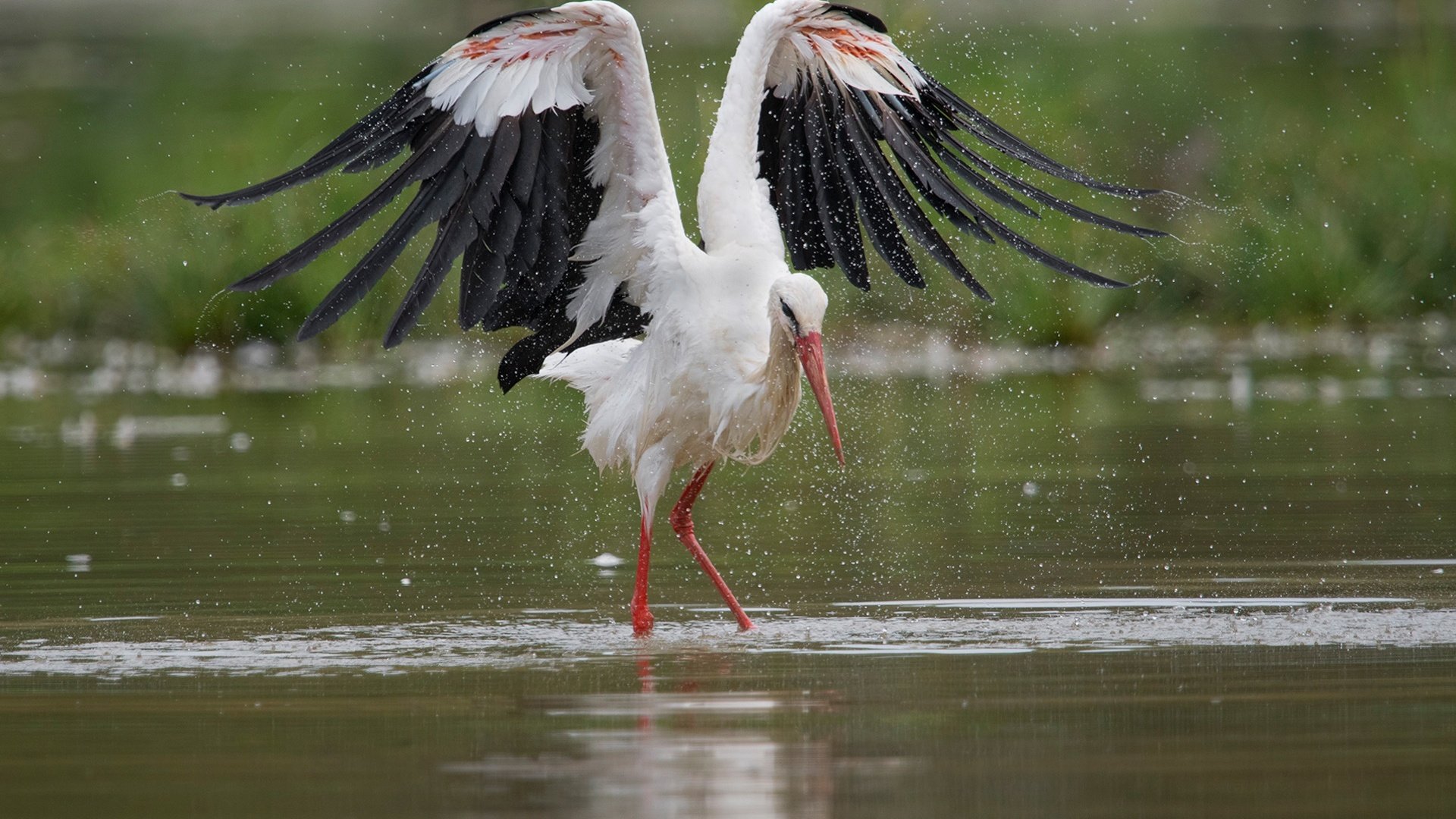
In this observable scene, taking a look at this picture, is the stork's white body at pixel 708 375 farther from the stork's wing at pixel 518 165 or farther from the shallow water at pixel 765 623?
the shallow water at pixel 765 623

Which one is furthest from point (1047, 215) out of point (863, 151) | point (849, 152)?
point (863, 151)

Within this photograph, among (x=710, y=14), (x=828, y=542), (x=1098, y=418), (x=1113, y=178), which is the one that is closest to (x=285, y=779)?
(x=828, y=542)

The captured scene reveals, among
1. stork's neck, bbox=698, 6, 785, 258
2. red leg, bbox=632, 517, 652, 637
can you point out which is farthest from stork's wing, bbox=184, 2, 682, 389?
red leg, bbox=632, 517, 652, 637

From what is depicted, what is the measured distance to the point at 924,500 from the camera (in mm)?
10922

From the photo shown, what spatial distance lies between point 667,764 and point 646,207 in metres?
3.71

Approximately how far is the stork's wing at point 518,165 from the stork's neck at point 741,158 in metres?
0.18

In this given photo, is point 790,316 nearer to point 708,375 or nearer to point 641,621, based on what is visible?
point 708,375

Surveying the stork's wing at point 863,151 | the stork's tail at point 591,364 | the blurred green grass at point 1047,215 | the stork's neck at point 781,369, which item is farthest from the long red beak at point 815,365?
the blurred green grass at point 1047,215

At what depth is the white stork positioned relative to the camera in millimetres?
7781

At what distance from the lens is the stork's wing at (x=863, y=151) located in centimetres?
859

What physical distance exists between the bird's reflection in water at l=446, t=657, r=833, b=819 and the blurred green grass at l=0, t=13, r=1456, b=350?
1151 cm

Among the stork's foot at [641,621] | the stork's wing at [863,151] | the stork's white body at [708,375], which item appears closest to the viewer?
the stork's foot at [641,621]

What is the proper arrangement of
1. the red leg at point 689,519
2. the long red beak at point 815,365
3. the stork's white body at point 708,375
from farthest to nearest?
the red leg at point 689,519 < the stork's white body at point 708,375 < the long red beak at point 815,365

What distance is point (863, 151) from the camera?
30.1ft
